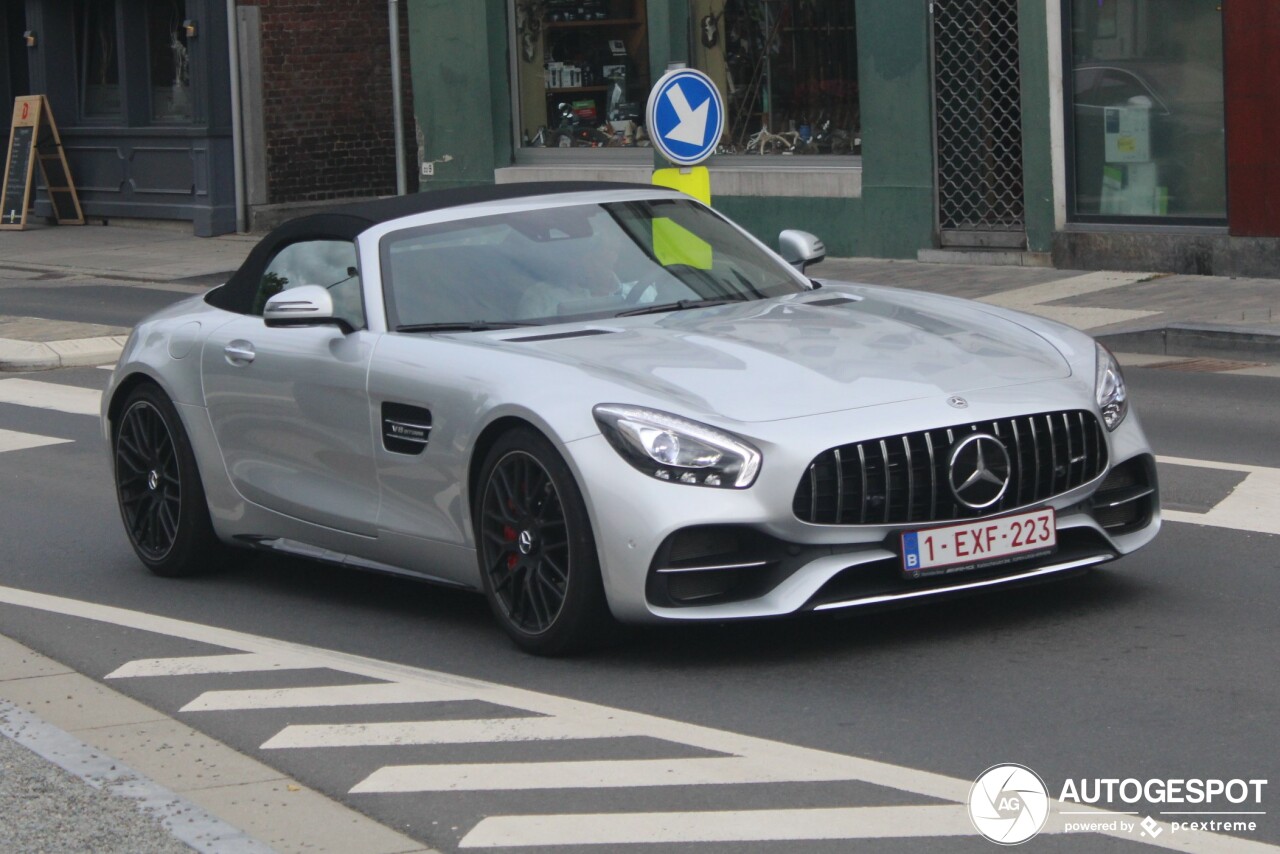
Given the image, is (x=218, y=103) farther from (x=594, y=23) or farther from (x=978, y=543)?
(x=978, y=543)

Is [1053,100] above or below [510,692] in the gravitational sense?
above

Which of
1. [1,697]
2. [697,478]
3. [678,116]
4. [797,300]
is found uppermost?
[678,116]

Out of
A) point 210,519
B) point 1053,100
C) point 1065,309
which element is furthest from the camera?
point 1053,100

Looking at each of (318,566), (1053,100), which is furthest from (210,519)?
(1053,100)

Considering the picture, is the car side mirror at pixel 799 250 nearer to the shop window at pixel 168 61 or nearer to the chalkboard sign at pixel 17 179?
the shop window at pixel 168 61

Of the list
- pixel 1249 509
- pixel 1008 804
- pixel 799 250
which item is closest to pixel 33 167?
pixel 799 250

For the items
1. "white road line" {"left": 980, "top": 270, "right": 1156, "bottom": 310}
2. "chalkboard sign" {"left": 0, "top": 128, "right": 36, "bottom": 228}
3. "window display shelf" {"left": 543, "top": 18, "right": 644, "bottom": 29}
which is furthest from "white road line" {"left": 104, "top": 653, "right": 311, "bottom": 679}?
"chalkboard sign" {"left": 0, "top": 128, "right": 36, "bottom": 228}

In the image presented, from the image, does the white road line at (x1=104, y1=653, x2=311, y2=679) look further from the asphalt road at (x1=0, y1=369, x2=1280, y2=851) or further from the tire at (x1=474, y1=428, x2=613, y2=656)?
the tire at (x1=474, y1=428, x2=613, y2=656)

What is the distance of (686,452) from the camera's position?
18.1 feet

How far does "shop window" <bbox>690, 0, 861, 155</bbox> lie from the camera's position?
1908 centimetres

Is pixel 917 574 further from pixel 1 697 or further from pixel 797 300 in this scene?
pixel 1 697

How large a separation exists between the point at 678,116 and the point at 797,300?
20.3 feet

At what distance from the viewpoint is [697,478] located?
5.52m

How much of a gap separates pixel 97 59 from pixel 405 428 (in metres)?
24.2
